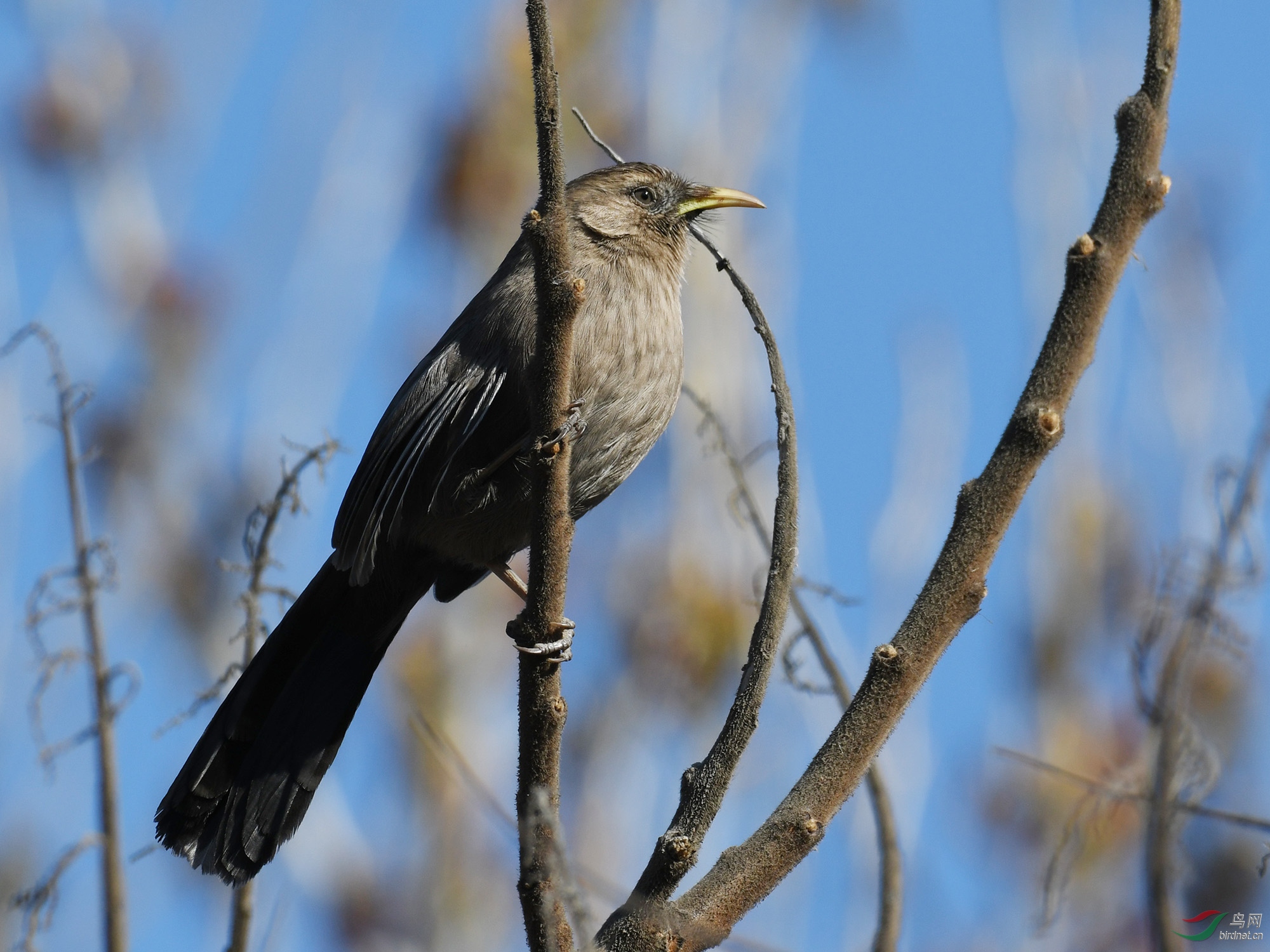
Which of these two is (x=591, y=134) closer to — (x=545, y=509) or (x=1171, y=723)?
(x=545, y=509)

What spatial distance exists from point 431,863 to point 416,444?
5274 millimetres

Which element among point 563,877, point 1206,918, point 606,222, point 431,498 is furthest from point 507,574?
point 563,877

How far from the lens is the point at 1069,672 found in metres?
7.84

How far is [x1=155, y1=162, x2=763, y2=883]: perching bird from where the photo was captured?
12.3ft

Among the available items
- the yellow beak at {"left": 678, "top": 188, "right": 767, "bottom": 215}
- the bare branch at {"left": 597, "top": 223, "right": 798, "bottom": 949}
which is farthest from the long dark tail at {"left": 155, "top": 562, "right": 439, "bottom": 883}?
the bare branch at {"left": 597, "top": 223, "right": 798, "bottom": 949}

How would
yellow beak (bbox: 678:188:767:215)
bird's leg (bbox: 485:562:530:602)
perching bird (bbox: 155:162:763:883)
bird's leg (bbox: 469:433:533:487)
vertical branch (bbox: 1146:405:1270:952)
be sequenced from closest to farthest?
vertical branch (bbox: 1146:405:1270:952)
bird's leg (bbox: 469:433:533:487)
perching bird (bbox: 155:162:763:883)
bird's leg (bbox: 485:562:530:602)
yellow beak (bbox: 678:188:767:215)

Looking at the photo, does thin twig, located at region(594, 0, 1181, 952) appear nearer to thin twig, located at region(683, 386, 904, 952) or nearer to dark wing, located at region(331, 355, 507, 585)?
thin twig, located at region(683, 386, 904, 952)

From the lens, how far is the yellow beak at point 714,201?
14.6 feet

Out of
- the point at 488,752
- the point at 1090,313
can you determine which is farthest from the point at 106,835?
the point at 488,752

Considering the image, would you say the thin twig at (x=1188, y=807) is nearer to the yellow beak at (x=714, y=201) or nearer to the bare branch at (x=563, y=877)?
the bare branch at (x=563, y=877)

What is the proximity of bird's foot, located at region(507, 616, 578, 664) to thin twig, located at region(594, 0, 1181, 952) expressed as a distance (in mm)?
610

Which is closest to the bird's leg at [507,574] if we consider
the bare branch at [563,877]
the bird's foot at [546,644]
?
the bird's foot at [546,644]

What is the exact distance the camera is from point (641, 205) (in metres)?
4.42

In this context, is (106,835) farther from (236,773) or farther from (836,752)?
(836,752)
